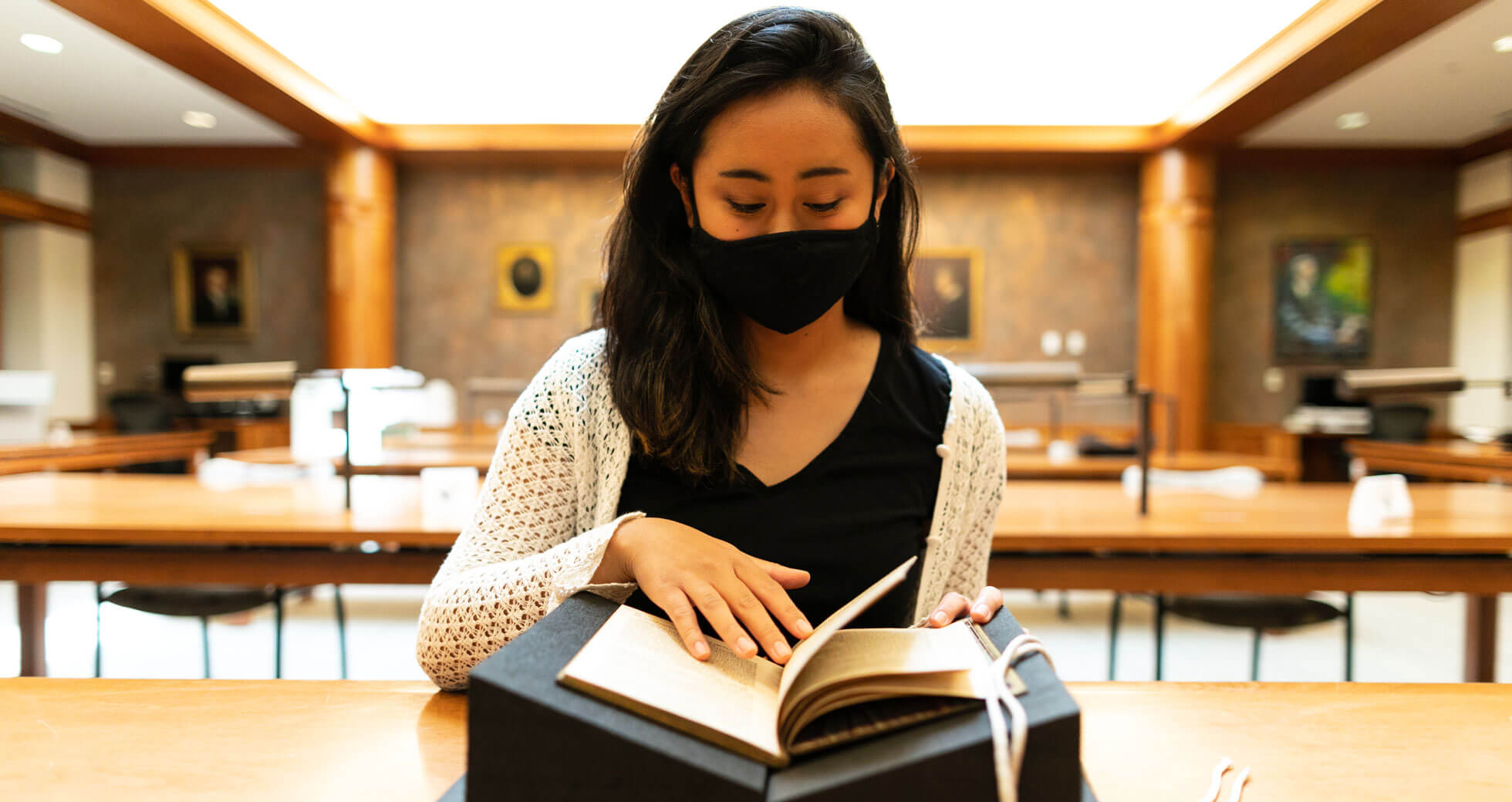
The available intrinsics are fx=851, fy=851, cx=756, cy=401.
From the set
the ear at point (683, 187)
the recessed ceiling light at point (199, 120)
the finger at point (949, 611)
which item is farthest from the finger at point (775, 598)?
the recessed ceiling light at point (199, 120)

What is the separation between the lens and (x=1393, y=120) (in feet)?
21.9

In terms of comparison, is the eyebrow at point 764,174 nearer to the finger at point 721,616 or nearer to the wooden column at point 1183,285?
the finger at point 721,616

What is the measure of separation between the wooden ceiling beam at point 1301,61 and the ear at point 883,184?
3.82m

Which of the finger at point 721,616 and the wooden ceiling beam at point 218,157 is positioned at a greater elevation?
the wooden ceiling beam at point 218,157

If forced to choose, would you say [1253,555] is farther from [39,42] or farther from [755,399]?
[39,42]

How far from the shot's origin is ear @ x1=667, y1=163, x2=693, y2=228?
1.07 meters

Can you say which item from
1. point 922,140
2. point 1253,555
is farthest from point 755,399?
point 922,140

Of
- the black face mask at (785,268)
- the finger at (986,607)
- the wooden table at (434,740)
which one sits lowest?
the wooden table at (434,740)

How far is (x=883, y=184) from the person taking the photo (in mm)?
1117

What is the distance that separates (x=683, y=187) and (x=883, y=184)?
26 cm

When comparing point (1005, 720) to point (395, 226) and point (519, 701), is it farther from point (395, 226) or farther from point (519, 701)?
point (395, 226)

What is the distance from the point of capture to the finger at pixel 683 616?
661 millimetres

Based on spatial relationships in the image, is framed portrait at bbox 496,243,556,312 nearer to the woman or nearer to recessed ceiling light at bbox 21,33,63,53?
recessed ceiling light at bbox 21,33,63,53

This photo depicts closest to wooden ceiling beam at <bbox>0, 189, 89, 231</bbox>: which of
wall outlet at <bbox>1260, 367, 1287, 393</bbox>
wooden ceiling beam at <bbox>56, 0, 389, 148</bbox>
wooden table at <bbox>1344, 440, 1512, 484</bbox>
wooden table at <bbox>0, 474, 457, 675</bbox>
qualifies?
wooden ceiling beam at <bbox>56, 0, 389, 148</bbox>
